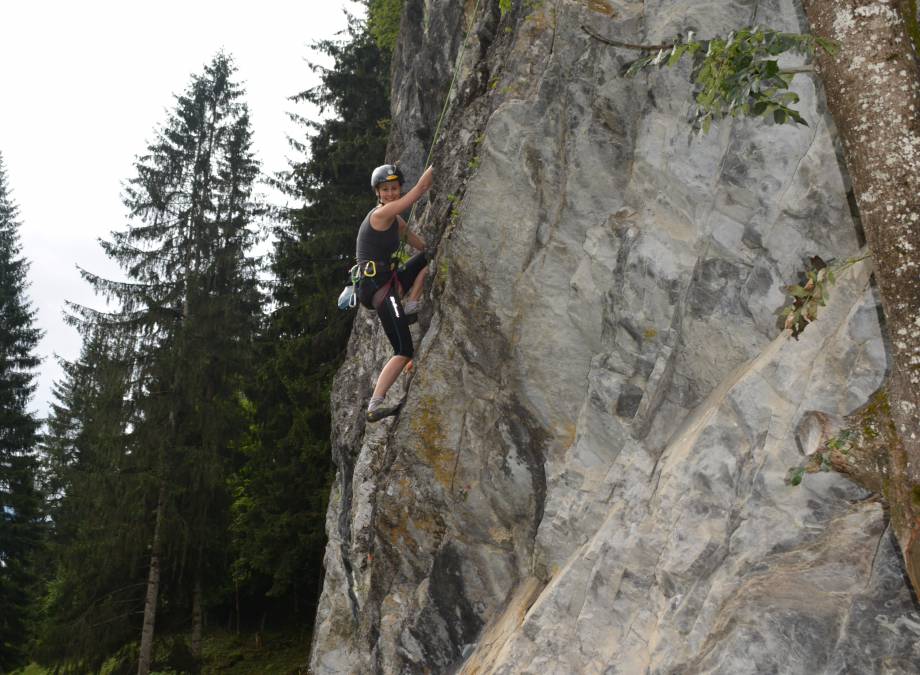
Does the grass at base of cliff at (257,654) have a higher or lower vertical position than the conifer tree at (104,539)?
lower

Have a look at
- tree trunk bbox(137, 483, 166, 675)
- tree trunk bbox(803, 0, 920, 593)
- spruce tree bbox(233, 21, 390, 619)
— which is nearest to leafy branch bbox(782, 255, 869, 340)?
tree trunk bbox(803, 0, 920, 593)

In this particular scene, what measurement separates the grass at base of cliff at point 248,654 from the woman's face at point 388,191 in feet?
43.7

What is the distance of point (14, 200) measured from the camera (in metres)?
25.5

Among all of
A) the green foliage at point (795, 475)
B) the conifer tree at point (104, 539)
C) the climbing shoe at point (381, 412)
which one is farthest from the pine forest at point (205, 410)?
the green foliage at point (795, 475)

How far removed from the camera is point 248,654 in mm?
18703

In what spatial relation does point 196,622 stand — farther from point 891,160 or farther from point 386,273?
point 891,160

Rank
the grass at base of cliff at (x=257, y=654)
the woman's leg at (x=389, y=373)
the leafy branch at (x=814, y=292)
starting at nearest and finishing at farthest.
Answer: the leafy branch at (x=814, y=292), the woman's leg at (x=389, y=373), the grass at base of cliff at (x=257, y=654)

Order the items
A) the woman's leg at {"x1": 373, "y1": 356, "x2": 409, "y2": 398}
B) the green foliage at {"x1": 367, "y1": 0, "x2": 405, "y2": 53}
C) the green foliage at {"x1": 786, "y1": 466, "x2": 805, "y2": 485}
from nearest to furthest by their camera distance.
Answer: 1. the green foliage at {"x1": 786, "y1": 466, "x2": 805, "y2": 485}
2. the woman's leg at {"x1": 373, "y1": 356, "x2": 409, "y2": 398}
3. the green foliage at {"x1": 367, "y1": 0, "x2": 405, "y2": 53}

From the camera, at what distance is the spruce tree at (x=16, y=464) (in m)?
19.2

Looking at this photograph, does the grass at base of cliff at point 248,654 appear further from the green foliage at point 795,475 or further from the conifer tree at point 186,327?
the green foliage at point 795,475

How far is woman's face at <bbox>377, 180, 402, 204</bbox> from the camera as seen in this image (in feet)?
25.7

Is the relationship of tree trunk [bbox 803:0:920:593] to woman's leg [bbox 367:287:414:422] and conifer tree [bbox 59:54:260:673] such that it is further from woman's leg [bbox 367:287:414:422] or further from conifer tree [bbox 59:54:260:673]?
conifer tree [bbox 59:54:260:673]

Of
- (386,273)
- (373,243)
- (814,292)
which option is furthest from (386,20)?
(814,292)

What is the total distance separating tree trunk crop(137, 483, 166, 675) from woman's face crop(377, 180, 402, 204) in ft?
37.9
